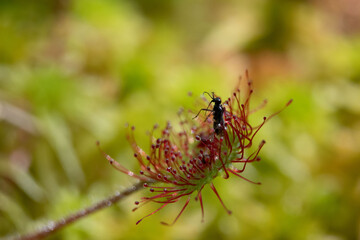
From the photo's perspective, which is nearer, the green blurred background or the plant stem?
the plant stem

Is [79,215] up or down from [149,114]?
down

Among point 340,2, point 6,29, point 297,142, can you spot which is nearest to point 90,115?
Result: point 6,29

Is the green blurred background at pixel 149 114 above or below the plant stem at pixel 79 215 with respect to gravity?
above

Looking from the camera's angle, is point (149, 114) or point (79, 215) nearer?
point (79, 215)

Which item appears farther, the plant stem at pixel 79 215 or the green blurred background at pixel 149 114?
the green blurred background at pixel 149 114

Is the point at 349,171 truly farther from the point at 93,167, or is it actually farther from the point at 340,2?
the point at 340,2
